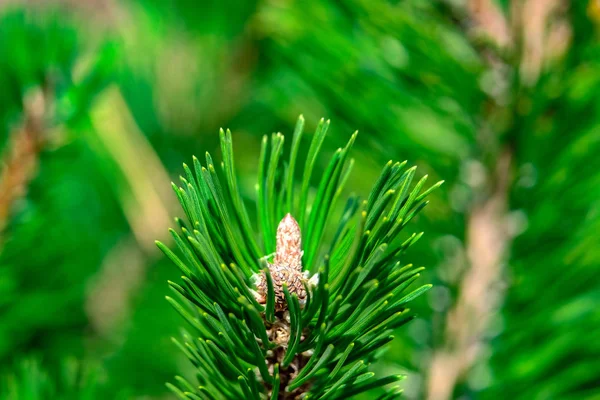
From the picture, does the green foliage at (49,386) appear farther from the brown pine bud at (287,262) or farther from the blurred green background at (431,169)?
the brown pine bud at (287,262)

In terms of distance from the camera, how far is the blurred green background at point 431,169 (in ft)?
0.87

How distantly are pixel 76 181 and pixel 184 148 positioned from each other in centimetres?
9

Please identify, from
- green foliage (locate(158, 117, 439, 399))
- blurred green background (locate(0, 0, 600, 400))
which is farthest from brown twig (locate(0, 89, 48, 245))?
green foliage (locate(158, 117, 439, 399))

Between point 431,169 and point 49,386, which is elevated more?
point 431,169

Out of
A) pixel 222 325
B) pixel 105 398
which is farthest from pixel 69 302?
pixel 222 325

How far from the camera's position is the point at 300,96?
0.34 metres

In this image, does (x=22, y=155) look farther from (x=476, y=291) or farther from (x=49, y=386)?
(x=476, y=291)

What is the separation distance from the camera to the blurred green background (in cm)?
26

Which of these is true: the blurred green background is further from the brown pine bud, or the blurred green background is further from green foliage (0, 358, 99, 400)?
the brown pine bud

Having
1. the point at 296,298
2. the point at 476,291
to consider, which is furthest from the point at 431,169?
the point at 296,298

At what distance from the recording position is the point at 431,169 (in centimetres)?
30

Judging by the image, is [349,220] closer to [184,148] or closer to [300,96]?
[300,96]

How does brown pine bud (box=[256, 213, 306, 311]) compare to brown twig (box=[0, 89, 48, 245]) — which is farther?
brown twig (box=[0, 89, 48, 245])

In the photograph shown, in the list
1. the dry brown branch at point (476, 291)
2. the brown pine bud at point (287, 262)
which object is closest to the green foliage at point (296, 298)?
the brown pine bud at point (287, 262)
